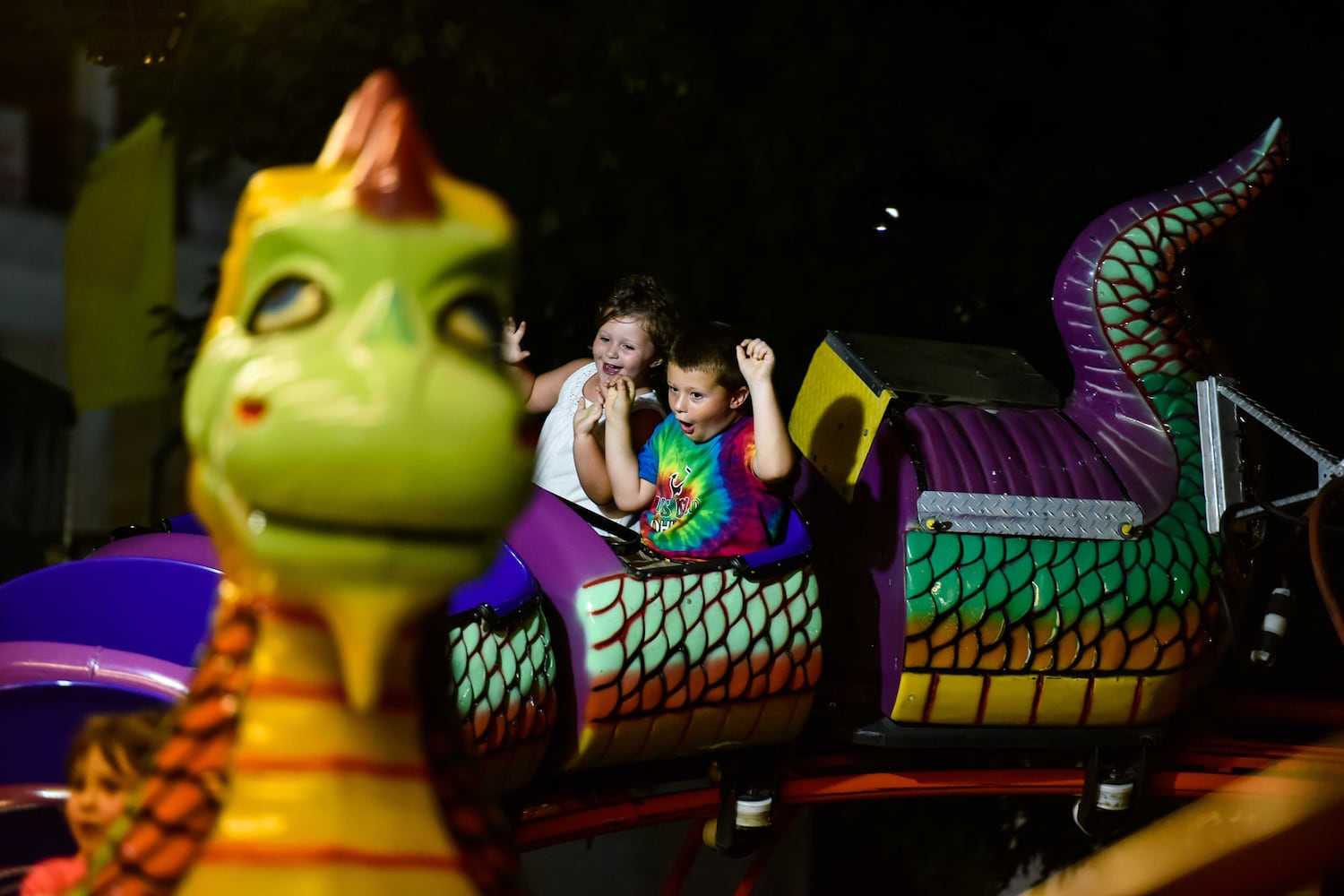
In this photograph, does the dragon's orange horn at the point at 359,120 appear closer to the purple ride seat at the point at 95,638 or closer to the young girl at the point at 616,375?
the purple ride seat at the point at 95,638

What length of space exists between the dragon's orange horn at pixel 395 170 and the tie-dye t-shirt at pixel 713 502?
1.20 m

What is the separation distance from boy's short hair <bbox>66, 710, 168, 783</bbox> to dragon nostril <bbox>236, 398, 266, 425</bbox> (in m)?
0.33

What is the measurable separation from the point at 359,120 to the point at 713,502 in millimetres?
1295

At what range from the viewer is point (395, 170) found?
81 cm

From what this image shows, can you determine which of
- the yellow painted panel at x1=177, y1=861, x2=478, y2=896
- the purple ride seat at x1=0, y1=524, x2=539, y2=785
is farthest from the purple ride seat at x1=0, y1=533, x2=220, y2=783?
the yellow painted panel at x1=177, y1=861, x2=478, y2=896

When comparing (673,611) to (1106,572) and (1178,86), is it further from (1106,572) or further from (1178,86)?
(1178,86)

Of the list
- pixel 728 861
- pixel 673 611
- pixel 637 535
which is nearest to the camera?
pixel 673 611

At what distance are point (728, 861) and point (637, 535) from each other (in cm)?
223

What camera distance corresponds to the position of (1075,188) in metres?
3.78

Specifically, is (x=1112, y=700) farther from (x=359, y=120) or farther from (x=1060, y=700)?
(x=359, y=120)

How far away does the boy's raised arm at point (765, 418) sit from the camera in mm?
1987

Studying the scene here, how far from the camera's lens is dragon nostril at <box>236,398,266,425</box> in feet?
2.51

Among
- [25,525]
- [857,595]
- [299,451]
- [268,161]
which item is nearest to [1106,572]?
[857,595]

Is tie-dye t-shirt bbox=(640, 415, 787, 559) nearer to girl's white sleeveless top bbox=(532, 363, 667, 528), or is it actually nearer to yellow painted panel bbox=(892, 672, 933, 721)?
girl's white sleeveless top bbox=(532, 363, 667, 528)
